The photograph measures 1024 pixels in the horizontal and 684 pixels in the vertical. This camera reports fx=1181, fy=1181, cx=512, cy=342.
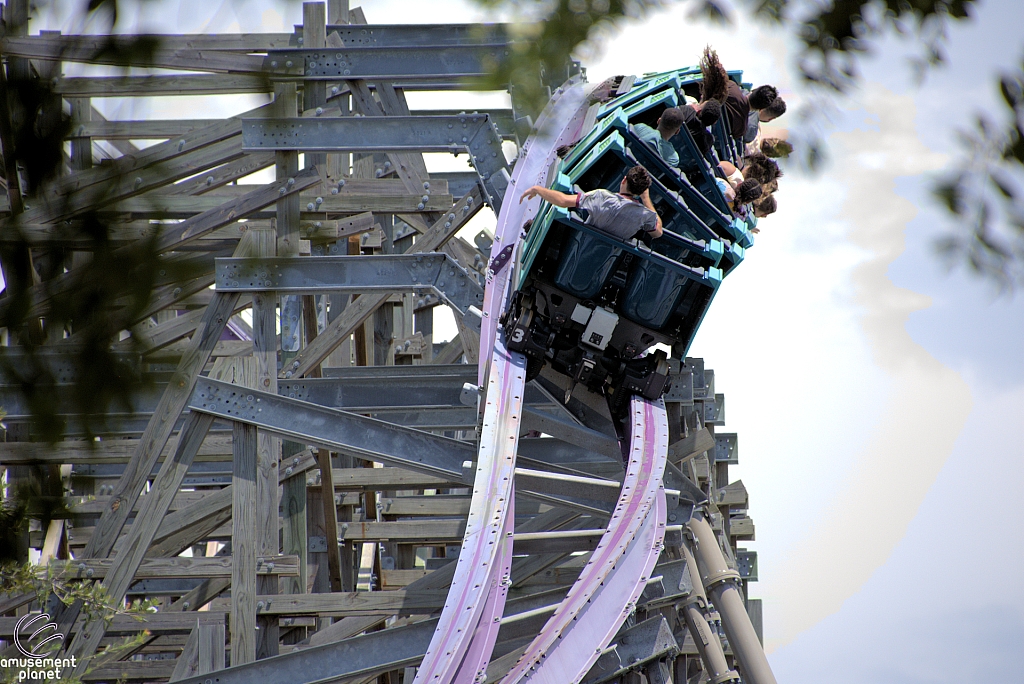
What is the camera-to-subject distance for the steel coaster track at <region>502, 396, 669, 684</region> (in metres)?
6.41

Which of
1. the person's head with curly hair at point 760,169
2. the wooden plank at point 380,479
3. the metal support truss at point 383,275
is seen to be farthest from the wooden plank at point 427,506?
the person's head with curly hair at point 760,169

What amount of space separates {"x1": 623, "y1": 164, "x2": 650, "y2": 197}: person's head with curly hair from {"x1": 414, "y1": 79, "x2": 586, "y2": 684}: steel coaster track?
2.07 feet

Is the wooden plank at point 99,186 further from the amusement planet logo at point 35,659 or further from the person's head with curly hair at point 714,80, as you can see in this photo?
the person's head with curly hair at point 714,80

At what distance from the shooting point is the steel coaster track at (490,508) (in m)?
6.04

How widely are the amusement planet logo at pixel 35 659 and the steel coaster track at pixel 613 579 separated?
2.29 meters

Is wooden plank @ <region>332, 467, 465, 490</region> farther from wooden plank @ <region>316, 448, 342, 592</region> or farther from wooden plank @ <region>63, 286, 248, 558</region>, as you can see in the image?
wooden plank @ <region>63, 286, 248, 558</region>

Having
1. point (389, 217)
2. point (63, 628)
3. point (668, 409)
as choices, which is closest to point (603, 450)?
point (668, 409)

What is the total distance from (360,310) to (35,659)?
14.4ft

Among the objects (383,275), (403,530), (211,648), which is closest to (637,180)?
(383,275)

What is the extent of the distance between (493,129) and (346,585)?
4.90 m

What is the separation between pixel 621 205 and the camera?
721 centimetres

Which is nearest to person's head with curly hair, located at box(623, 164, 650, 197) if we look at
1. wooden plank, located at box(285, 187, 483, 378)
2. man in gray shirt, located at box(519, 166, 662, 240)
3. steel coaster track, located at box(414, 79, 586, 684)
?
man in gray shirt, located at box(519, 166, 662, 240)

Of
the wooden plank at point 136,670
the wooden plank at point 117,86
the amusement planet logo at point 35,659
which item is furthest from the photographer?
the wooden plank at point 136,670

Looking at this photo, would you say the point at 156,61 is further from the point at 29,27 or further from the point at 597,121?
the point at 597,121
